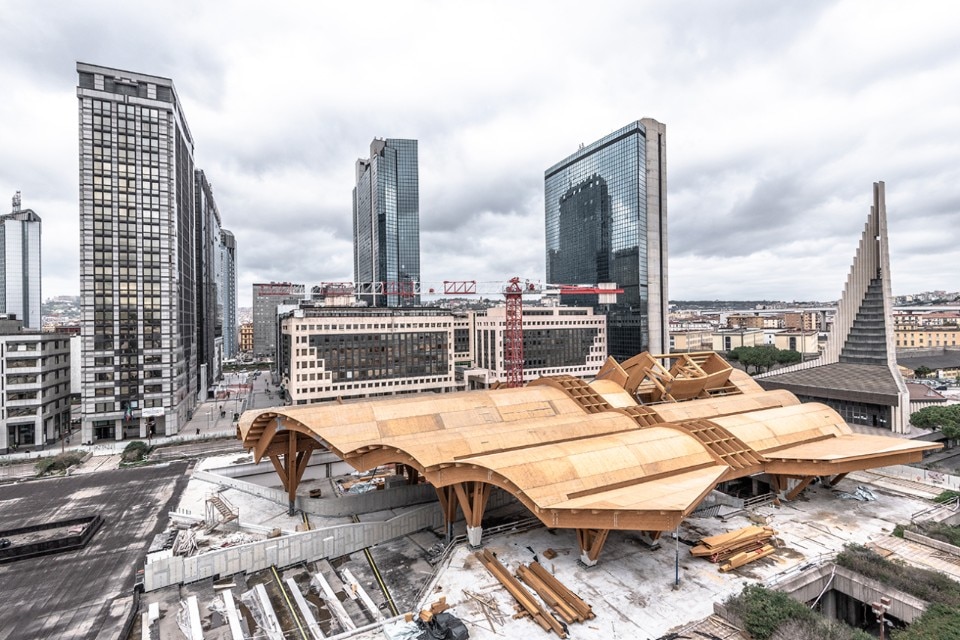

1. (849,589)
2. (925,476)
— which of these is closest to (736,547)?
(849,589)

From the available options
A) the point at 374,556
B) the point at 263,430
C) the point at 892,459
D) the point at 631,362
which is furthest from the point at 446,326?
the point at 892,459

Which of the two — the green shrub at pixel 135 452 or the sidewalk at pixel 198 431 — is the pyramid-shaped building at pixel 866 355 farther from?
the green shrub at pixel 135 452

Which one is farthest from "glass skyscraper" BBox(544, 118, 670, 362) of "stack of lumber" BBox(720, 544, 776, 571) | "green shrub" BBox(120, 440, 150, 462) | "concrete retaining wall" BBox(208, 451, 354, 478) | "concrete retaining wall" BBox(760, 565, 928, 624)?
"green shrub" BBox(120, 440, 150, 462)

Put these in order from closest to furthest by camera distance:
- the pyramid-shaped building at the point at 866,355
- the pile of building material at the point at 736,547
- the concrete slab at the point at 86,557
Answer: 1. the concrete slab at the point at 86,557
2. the pile of building material at the point at 736,547
3. the pyramid-shaped building at the point at 866,355

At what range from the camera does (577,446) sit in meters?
36.6

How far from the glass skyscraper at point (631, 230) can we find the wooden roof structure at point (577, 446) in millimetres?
79860

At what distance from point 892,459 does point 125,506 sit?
72.1 meters

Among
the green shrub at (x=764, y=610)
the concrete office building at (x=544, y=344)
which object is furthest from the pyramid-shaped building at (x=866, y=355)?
the green shrub at (x=764, y=610)

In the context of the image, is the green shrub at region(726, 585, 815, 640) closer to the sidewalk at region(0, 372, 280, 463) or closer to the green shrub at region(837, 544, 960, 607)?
the green shrub at region(837, 544, 960, 607)

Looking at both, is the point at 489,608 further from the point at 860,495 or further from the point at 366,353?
the point at 366,353

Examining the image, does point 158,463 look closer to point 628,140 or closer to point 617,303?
point 617,303

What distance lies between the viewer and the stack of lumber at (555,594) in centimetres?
2597

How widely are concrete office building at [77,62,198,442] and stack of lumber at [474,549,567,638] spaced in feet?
236

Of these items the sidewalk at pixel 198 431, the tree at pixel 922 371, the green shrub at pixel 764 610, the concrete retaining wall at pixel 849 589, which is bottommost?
the sidewalk at pixel 198 431
